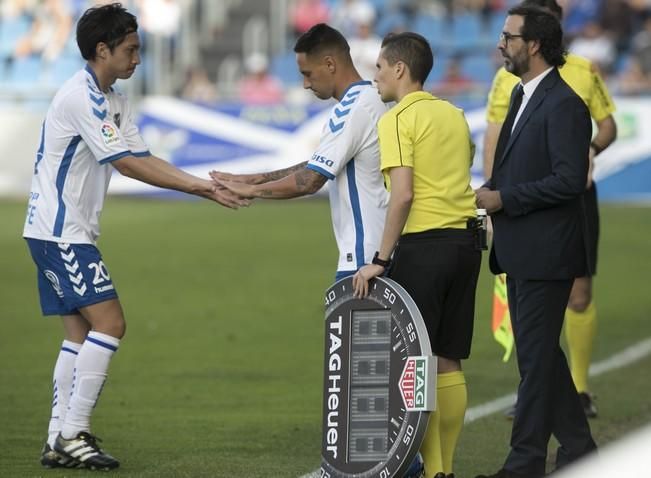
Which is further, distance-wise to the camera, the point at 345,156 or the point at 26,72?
the point at 26,72

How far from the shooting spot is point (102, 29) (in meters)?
6.81

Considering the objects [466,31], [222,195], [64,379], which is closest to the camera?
[64,379]

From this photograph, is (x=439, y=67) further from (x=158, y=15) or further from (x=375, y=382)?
(x=375, y=382)

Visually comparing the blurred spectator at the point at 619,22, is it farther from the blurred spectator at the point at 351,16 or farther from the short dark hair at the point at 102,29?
the short dark hair at the point at 102,29

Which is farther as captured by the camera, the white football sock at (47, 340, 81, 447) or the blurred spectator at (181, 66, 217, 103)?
the blurred spectator at (181, 66, 217, 103)

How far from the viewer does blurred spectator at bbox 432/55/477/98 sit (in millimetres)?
23203

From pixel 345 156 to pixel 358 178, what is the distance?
17cm

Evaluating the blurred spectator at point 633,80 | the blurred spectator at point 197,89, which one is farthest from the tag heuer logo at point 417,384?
the blurred spectator at point 197,89

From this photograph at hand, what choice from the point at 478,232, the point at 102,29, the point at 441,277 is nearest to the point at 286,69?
the point at 102,29

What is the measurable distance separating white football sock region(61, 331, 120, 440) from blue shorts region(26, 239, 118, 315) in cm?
18

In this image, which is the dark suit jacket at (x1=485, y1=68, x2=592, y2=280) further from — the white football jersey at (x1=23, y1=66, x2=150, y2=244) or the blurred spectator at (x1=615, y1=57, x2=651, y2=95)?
the blurred spectator at (x1=615, y1=57, x2=651, y2=95)

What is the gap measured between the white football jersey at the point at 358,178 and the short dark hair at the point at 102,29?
120 centimetres

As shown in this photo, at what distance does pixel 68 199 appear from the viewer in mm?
6828

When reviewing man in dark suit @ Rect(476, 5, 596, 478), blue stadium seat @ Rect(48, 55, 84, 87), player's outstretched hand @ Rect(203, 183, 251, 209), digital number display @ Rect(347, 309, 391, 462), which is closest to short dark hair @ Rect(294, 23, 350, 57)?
man in dark suit @ Rect(476, 5, 596, 478)
